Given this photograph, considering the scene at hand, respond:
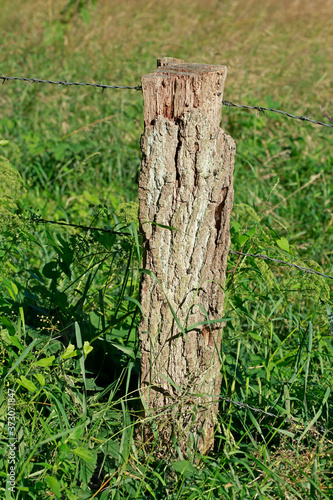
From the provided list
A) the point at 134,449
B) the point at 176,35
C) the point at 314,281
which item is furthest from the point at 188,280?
the point at 176,35

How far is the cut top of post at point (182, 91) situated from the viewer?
153cm

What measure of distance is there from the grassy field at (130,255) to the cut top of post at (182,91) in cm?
47

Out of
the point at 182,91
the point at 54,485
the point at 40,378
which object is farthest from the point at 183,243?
the point at 54,485

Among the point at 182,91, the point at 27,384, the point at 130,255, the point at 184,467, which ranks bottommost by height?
the point at 184,467

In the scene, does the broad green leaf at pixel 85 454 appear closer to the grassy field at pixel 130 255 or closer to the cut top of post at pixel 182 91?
the grassy field at pixel 130 255

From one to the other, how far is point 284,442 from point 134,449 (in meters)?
0.57

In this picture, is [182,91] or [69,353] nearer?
[182,91]

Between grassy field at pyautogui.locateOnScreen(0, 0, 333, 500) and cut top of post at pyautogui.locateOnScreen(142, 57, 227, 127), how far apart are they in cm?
47

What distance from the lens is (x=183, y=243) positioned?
1645 mm

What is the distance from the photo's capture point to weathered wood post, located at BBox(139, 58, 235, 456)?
1.56 meters

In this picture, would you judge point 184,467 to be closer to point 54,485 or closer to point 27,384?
point 54,485

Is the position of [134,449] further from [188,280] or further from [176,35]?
[176,35]

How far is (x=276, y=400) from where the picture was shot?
75.6 inches

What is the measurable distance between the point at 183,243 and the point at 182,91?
0.51 m
